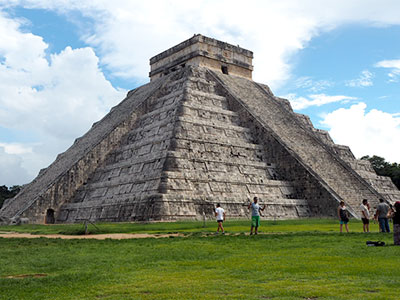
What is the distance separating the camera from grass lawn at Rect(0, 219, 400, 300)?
6055 millimetres

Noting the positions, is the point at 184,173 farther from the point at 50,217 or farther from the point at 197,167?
the point at 50,217

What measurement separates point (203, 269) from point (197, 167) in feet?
45.5

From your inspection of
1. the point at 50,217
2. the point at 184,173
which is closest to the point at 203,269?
the point at 184,173

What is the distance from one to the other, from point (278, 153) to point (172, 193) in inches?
298

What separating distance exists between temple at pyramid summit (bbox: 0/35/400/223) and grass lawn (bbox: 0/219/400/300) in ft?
27.0

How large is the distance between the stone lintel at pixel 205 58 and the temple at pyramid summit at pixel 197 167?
10.8 inches

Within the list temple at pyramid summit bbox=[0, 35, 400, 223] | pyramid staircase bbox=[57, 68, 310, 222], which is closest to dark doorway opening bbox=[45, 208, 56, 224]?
temple at pyramid summit bbox=[0, 35, 400, 223]

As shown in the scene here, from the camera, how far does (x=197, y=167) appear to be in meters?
21.7

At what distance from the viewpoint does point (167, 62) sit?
3512 cm

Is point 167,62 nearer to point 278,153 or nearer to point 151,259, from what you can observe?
point 278,153

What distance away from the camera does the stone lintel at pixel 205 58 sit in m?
32.5

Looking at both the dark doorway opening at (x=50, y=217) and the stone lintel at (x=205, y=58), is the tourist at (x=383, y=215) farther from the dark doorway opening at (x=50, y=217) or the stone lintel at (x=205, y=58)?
the stone lintel at (x=205, y=58)

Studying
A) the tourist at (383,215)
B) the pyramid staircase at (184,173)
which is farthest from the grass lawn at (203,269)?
the pyramid staircase at (184,173)

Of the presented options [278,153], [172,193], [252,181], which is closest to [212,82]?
[278,153]
